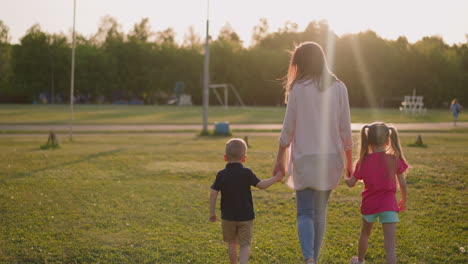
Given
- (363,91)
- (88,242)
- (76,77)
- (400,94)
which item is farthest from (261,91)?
(88,242)

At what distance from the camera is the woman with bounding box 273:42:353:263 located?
386cm

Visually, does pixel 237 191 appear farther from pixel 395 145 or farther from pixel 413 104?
pixel 413 104

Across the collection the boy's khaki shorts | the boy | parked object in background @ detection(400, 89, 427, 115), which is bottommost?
the boy's khaki shorts

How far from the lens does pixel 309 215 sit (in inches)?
156

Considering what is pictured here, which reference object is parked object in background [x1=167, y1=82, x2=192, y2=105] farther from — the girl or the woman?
the woman

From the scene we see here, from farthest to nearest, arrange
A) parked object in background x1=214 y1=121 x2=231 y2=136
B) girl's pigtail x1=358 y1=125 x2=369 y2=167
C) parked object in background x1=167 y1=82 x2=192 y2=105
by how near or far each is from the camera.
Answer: parked object in background x1=167 y1=82 x2=192 y2=105 < parked object in background x1=214 y1=121 x2=231 y2=136 < girl's pigtail x1=358 y1=125 x2=369 y2=167

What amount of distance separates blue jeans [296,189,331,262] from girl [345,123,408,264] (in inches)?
17.7

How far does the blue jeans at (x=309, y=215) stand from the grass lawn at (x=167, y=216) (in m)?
1.01

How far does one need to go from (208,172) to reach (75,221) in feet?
15.6

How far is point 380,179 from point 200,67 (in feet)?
290

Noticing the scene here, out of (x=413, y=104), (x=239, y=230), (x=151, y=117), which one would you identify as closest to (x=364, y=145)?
(x=239, y=230)

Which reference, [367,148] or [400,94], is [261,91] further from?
[367,148]

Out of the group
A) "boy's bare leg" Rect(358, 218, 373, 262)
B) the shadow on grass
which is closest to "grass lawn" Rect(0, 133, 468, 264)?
the shadow on grass

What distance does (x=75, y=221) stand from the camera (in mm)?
6355
